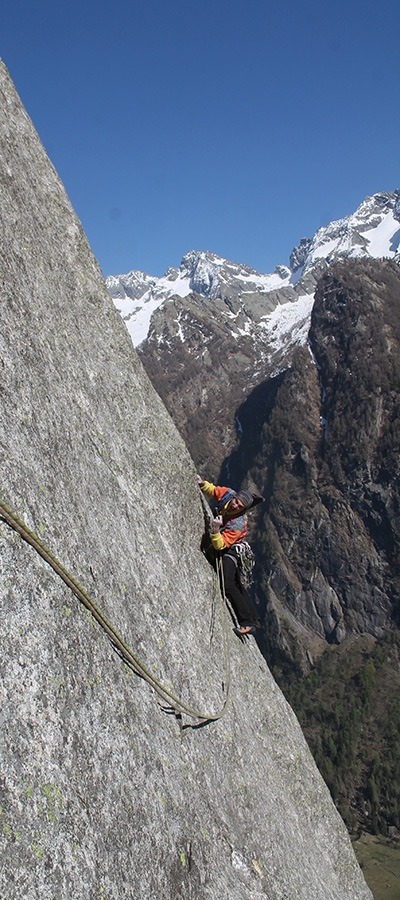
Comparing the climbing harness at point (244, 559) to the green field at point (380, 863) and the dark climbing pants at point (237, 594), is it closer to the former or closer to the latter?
the dark climbing pants at point (237, 594)

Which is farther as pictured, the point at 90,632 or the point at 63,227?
the point at 63,227

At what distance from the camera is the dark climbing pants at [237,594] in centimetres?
1034

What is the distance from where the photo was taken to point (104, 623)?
21.3 feet

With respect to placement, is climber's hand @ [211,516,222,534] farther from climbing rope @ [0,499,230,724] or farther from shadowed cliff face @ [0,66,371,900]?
climbing rope @ [0,499,230,724]

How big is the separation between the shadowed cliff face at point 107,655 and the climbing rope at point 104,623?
0.31ft

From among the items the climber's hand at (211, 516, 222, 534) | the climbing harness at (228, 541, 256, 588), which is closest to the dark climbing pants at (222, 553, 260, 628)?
the climbing harness at (228, 541, 256, 588)

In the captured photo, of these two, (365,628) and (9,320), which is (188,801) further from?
(365,628)

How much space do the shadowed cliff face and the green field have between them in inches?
4117

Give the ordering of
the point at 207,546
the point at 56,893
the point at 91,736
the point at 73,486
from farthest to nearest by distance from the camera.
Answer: the point at 207,546, the point at 73,486, the point at 91,736, the point at 56,893

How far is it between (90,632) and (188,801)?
8.14 ft

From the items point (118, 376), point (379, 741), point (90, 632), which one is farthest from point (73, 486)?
point (379, 741)

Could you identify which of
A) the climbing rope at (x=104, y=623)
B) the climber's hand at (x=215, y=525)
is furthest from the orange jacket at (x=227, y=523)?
the climbing rope at (x=104, y=623)

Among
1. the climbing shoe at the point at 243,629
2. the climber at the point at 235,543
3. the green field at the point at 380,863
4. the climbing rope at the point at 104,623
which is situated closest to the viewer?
the climbing rope at the point at 104,623

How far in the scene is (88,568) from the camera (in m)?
6.84
